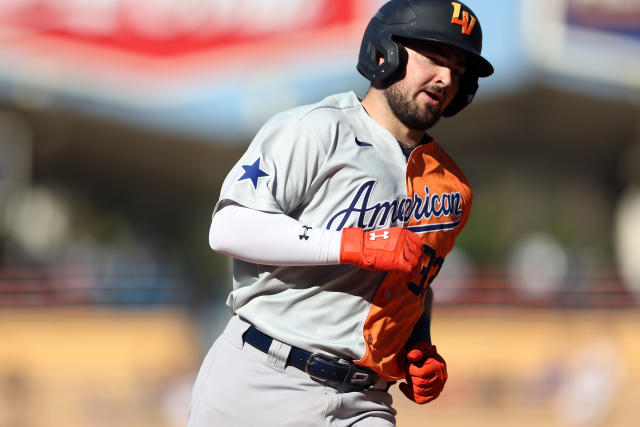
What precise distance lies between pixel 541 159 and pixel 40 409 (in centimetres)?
1631

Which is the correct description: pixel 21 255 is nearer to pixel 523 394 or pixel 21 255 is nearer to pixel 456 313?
pixel 456 313

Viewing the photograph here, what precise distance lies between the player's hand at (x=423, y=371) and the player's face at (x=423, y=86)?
79cm

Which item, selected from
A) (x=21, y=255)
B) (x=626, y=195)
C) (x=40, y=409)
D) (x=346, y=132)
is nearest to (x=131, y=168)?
(x=21, y=255)

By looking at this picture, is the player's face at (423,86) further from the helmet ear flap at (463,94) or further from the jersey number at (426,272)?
the jersey number at (426,272)

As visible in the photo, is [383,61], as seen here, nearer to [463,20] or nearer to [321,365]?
[463,20]

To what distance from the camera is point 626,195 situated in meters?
24.7

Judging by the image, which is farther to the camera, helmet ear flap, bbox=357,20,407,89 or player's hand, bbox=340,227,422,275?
helmet ear flap, bbox=357,20,407,89

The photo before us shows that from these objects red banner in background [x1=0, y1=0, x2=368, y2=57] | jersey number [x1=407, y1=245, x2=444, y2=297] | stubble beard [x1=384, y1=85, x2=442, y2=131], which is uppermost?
stubble beard [x1=384, y1=85, x2=442, y2=131]

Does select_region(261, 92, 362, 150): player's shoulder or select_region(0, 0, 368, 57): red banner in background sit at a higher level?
select_region(261, 92, 362, 150): player's shoulder

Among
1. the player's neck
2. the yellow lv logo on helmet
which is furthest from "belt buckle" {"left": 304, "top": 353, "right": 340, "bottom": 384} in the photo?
the yellow lv logo on helmet

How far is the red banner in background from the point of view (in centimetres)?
1738

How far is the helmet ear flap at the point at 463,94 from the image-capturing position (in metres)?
3.65

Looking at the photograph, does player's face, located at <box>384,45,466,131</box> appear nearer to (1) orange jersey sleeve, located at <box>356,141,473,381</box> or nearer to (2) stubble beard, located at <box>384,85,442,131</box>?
(2) stubble beard, located at <box>384,85,442,131</box>

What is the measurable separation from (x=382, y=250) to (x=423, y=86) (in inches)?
26.0
